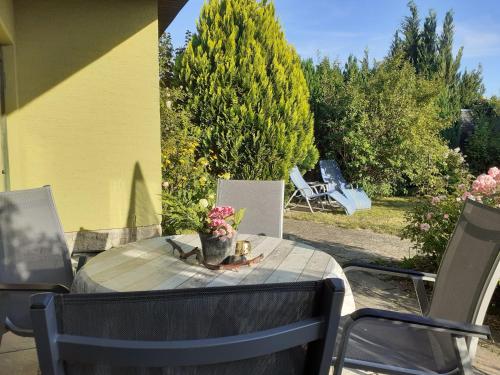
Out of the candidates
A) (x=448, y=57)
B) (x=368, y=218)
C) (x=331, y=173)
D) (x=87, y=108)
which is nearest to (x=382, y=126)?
(x=331, y=173)

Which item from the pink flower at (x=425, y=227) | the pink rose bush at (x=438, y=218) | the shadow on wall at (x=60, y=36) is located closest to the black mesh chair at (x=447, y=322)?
the pink rose bush at (x=438, y=218)

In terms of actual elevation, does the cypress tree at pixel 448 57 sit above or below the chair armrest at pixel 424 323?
above

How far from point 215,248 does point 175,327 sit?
121 centimetres

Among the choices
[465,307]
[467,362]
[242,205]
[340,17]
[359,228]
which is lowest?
[359,228]

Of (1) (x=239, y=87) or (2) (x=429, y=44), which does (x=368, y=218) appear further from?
(2) (x=429, y=44)

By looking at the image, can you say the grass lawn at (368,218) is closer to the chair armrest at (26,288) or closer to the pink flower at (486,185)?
the pink flower at (486,185)

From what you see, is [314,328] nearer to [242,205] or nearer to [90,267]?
[90,267]

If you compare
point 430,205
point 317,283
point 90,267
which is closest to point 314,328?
point 317,283

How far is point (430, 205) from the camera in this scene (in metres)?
4.30

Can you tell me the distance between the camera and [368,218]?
25.1 ft

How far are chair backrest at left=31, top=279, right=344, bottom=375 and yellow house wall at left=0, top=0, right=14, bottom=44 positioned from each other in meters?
3.70

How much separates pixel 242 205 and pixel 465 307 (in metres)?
1.82

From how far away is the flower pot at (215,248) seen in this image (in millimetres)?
2037

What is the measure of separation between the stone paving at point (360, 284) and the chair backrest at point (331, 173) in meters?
1.75
